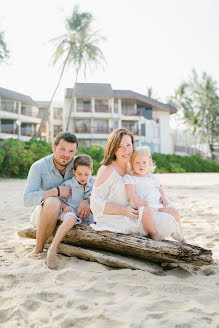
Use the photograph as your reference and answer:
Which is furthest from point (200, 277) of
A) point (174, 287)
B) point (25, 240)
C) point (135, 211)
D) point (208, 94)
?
point (208, 94)

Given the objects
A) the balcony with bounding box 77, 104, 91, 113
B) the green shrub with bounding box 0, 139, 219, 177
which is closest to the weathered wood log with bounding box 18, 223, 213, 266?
the green shrub with bounding box 0, 139, 219, 177

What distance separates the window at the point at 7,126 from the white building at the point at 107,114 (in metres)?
6.93

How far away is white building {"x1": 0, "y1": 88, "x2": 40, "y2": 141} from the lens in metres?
37.1

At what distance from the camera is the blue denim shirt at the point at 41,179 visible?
137 inches

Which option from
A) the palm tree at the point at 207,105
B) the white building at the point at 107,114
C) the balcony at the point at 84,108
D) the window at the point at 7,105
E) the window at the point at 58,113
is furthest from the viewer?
the palm tree at the point at 207,105

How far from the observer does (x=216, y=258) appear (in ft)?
11.1

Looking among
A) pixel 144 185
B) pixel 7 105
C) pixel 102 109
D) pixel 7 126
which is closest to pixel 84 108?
pixel 102 109

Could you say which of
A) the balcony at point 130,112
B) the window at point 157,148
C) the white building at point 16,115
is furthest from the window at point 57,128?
the window at point 157,148

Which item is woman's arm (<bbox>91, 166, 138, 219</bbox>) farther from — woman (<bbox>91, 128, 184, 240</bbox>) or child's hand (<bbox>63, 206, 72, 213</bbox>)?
child's hand (<bbox>63, 206, 72, 213</bbox>)

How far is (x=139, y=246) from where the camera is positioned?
2.97 meters

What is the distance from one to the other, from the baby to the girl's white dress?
0.31 feet

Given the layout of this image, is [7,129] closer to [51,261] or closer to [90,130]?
[90,130]

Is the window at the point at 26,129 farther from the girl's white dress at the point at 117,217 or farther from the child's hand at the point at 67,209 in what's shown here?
the girl's white dress at the point at 117,217

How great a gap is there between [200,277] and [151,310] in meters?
0.89
